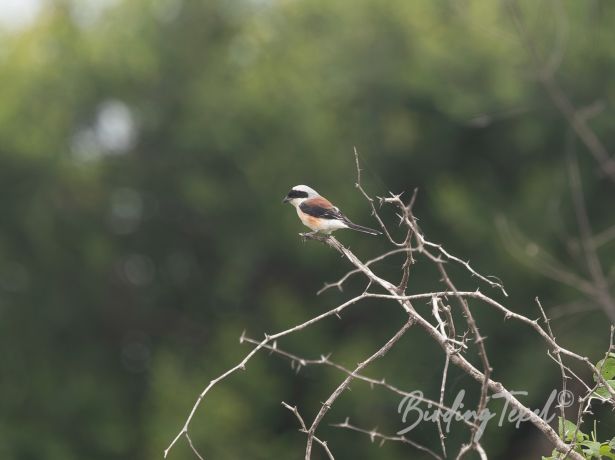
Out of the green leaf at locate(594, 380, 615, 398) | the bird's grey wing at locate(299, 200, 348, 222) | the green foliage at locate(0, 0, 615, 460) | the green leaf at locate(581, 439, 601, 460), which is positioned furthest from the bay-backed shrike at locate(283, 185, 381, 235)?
the green foliage at locate(0, 0, 615, 460)

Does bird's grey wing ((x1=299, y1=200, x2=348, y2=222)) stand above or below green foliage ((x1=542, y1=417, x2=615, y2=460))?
below

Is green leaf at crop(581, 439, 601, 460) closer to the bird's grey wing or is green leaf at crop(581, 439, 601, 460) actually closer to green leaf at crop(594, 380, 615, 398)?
green leaf at crop(594, 380, 615, 398)

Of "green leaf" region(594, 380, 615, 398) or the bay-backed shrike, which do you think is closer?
"green leaf" region(594, 380, 615, 398)

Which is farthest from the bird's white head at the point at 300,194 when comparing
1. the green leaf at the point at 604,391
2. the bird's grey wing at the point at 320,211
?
the green leaf at the point at 604,391

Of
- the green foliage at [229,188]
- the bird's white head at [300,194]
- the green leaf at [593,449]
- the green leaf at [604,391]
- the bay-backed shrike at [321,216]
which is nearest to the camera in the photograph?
the green leaf at [593,449]

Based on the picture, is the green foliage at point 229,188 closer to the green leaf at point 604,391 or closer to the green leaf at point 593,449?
the green leaf at point 604,391

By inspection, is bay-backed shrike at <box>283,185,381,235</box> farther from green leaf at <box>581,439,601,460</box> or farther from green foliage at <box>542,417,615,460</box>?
green leaf at <box>581,439,601,460</box>

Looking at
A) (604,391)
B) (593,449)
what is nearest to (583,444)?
(593,449)

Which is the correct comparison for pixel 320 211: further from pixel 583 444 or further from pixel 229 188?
pixel 229 188

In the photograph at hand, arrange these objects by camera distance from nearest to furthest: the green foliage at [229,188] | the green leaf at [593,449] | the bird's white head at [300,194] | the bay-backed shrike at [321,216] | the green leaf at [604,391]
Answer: the green leaf at [593,449] < the green leaf at [604,391] < the bay-backed shrike at [321,216] < the bird's white head at [300,194] < the green foliage at [229,188]

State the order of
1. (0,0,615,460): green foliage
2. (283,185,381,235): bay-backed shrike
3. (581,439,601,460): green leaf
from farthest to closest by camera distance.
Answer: (0,0,615,460): green foliage → (283,185,381,235): bay-backed shrike → (581,439,601,460): green leaf

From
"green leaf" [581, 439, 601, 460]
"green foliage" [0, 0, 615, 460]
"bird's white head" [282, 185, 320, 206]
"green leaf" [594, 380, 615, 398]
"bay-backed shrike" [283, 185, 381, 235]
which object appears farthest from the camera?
"green foliage" [0, 0, 615, 460]

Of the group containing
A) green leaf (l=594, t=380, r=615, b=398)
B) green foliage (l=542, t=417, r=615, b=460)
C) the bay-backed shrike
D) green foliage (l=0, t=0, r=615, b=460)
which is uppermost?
green leaf (l=594, t=380, r=615, b=398)

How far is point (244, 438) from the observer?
14.2m
